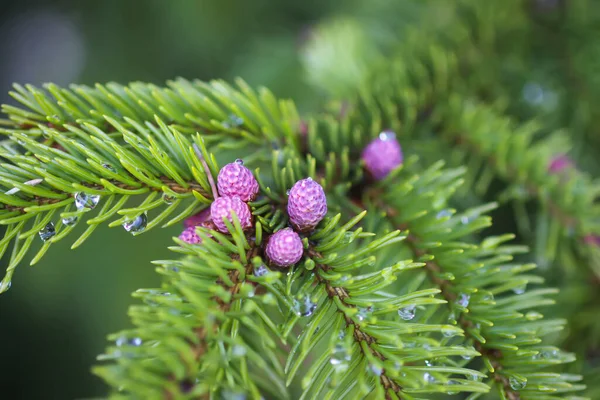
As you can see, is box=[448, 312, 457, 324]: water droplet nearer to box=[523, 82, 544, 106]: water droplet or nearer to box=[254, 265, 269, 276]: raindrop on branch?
box=[254, 265, 269, 276]: raindrop on branch

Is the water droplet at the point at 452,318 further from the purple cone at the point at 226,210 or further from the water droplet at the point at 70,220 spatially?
the water droplet at the point at 70,220

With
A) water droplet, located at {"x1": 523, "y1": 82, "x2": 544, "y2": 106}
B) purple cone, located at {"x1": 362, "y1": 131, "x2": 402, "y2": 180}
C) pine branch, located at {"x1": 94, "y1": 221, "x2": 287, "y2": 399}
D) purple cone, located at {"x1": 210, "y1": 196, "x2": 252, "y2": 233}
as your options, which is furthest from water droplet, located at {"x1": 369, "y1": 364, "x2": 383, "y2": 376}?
water droplet, located at {"x1": 523, "y1": 82, "x2": 544, "y2": 106}

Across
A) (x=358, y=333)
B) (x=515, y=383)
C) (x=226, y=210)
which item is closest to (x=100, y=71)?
(x=226, y=210)

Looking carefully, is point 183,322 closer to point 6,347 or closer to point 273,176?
point 273,176

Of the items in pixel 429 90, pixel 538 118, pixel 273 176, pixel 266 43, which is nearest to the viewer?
pixel 273 176

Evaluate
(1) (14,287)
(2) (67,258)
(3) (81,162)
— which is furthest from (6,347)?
(3) (81,162)

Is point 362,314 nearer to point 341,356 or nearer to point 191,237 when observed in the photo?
point 341,356
